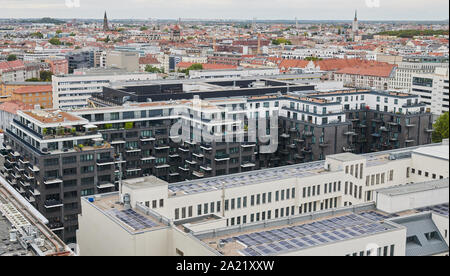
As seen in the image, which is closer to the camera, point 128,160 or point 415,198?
point 415,198

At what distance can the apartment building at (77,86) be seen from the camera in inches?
1834

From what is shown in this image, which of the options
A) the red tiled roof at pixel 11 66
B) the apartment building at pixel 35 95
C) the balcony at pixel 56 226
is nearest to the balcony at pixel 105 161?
the balcony at pixel 56 226

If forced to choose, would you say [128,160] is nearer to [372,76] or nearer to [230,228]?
[230,228]

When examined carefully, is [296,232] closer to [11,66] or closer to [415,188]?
[415,188]

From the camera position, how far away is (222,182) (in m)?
18.1

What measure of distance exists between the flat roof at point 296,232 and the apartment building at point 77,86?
112 ft

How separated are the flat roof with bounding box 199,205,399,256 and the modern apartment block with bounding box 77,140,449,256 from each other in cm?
2

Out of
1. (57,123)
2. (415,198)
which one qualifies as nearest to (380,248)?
(415,198)

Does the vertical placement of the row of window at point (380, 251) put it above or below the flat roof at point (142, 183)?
below

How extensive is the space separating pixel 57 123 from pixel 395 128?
1742cm

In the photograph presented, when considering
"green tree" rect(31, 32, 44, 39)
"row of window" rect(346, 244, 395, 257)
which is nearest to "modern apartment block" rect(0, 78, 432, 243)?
"row of window" rect(346, 244, 395, 257)

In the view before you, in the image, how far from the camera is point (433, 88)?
132 feet

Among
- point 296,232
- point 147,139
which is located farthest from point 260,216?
point 147,139

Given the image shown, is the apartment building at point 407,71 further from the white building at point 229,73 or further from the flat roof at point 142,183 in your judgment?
the flat roof at point 142,183
